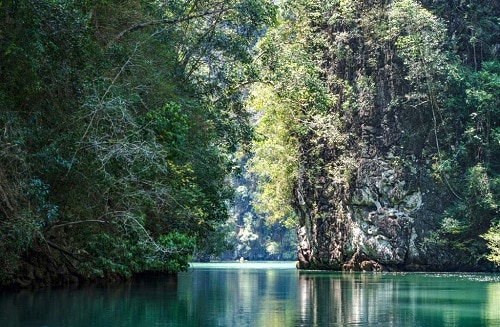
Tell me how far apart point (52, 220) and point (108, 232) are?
2794 millimetres

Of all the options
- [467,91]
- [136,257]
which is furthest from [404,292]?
[467,91]

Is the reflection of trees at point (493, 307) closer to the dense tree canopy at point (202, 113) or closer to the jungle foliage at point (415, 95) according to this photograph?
the dense tree canopy at point (202, 113)

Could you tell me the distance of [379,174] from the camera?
3778cm

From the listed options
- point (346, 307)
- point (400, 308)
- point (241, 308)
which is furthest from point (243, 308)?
point (400, 308)

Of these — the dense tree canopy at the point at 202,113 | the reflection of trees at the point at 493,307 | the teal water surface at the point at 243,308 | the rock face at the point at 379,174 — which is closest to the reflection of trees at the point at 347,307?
the teal water surface at the point at 243,308

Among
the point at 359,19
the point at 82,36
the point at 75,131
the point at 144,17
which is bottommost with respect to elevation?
the point at 75,131

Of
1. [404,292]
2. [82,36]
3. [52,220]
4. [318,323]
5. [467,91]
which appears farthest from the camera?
[467,91]

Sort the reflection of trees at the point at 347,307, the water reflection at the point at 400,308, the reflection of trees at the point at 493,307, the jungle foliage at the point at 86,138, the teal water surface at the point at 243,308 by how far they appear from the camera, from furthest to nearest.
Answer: the jungle foliage at the point at 86,138 → the reflection of trees at the point at 493,307 → the reflection of trees at the point at 347,307 → the water reflection at the point at 400,308 → the teal water surface at the point at 243,308

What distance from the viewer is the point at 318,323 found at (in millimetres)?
10383

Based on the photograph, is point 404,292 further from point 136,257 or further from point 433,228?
point 433,228

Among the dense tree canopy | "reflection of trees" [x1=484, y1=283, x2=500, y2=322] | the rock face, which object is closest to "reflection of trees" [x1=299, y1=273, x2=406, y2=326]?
"reflection of trees" [x1=484, y1=283, x2=500, y2=322]

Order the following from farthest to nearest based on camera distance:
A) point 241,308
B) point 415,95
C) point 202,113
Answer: point 415,95, point 202,113, point 241,308

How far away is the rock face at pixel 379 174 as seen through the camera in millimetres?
36625

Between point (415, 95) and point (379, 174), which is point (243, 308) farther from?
point (415, 95)
